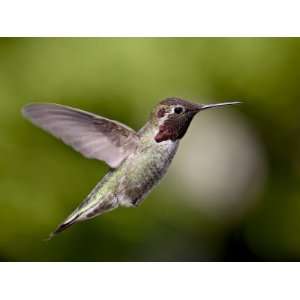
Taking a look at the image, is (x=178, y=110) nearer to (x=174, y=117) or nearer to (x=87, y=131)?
(x=174, y=117)

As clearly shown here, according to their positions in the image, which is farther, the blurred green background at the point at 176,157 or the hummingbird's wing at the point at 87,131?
the blurred green background at the point at 176,157

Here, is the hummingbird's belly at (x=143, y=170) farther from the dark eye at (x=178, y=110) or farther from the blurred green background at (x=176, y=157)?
the blurred green background at (x=176, y=157)

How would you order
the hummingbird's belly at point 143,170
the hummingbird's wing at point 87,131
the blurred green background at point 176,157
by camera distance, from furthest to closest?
the blurred green background at point 176,157 → the hummingbird's belly at point 143,170 → the hummingbird's wing at point 87,131

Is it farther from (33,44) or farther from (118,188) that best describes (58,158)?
(118,188)

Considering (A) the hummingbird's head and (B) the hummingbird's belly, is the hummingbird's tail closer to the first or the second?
(B) the hummingbird's belly

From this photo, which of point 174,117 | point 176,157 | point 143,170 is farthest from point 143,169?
point 176,157

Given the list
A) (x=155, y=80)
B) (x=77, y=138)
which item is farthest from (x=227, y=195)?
(x=77, y=138)

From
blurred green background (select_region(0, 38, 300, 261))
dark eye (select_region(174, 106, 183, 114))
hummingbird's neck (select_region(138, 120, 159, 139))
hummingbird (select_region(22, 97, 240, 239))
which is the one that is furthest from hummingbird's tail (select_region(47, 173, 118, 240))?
blurred green background (select_region(0, 38, 300, 261))

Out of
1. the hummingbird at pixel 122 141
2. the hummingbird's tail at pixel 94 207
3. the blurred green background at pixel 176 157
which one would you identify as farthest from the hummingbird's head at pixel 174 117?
the blurred green background at pixel 176 157
